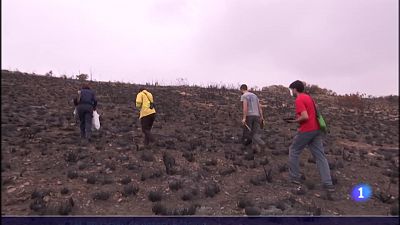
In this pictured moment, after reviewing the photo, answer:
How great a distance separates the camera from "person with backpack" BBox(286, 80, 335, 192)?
6.93 metres

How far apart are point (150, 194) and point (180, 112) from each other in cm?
914

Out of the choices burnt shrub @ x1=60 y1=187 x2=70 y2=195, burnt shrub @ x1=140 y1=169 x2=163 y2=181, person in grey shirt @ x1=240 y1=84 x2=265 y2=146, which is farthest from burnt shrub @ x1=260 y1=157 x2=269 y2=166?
burnt shrub @ x1=60 y1=187 x2=70 y2=195

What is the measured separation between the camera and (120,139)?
10.8 meters

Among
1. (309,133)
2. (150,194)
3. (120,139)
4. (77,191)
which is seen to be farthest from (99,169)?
(309,133)

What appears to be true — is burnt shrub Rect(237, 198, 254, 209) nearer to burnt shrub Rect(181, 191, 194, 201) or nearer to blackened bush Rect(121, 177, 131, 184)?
burnt shrub Rect(181, 191, 194, 201)

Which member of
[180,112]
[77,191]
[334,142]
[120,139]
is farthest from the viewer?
[180,112]

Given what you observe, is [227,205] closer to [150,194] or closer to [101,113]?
[150,194]

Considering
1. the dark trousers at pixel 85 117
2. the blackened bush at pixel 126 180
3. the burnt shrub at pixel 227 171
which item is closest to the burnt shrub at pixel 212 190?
the burnt shrub at pixel 227 171

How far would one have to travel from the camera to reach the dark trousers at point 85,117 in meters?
10.0

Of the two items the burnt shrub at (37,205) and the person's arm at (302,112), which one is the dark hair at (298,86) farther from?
the burnt shrub at (37,205)

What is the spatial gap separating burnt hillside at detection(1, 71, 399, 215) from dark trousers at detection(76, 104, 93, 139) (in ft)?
0.96

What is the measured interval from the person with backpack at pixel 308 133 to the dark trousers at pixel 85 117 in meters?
5.19

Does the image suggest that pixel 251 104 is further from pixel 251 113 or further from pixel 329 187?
pixel 329 187

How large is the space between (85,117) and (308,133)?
5.65 m
